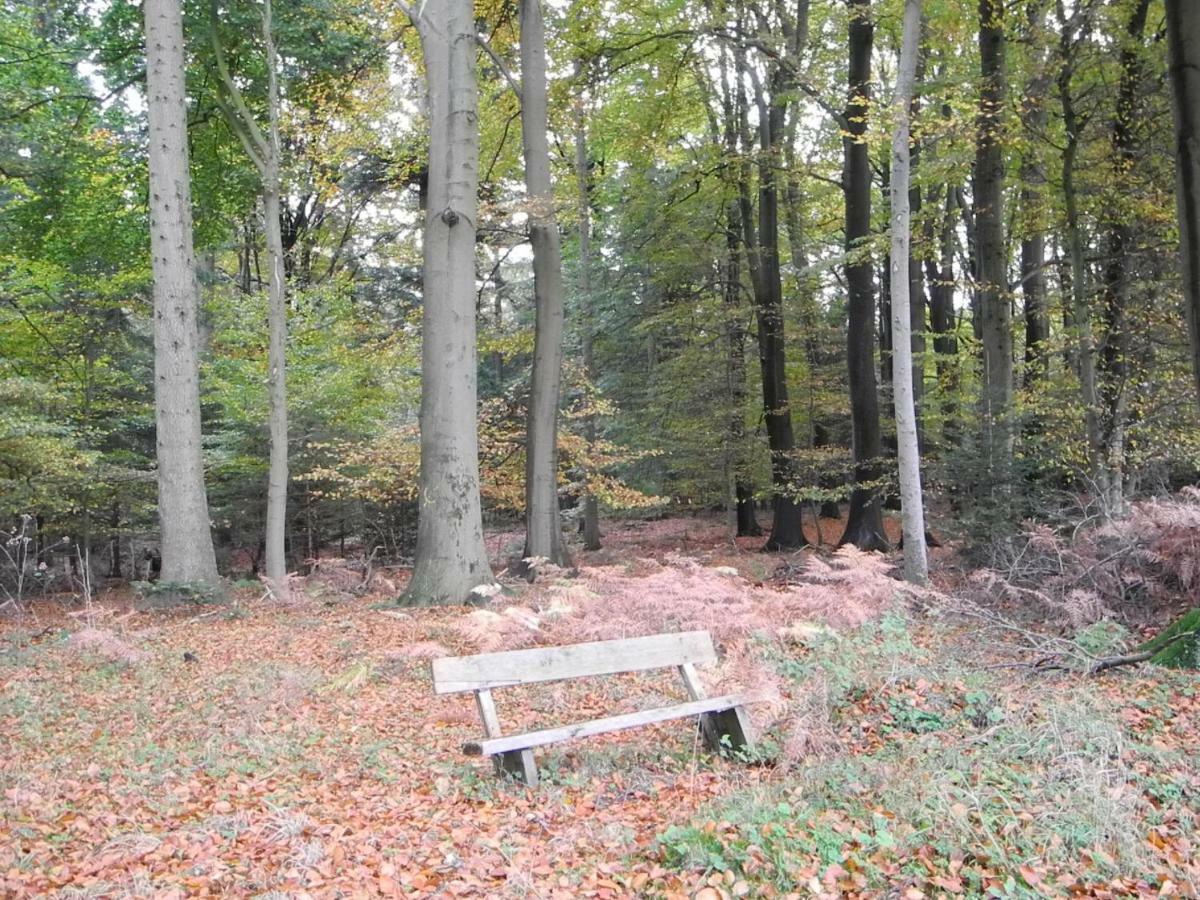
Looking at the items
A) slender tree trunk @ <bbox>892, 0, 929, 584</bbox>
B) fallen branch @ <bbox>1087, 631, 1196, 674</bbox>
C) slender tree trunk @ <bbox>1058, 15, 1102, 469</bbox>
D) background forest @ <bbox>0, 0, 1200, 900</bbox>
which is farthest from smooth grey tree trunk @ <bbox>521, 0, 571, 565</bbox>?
fallen branch @ <bbox>1087, 631, 1196, 674</bbox>

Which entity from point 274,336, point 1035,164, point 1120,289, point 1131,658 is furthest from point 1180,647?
point 274,336

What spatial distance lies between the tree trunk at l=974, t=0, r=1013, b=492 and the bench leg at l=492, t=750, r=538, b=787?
8137 millimetres

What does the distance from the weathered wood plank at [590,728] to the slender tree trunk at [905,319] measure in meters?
5.41

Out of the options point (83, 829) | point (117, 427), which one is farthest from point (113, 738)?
point (117, 427)

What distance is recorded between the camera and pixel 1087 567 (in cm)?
824

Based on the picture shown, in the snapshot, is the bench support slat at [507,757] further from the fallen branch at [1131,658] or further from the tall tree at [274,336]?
the tall tree at [274,336]

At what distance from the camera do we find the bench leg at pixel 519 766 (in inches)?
182

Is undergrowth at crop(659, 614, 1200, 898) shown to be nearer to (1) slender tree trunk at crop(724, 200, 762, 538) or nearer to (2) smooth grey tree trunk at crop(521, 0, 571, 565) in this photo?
(2) smooth grey tree trunk at crop(521, 0, 571, 565)

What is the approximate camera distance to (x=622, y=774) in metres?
4.84

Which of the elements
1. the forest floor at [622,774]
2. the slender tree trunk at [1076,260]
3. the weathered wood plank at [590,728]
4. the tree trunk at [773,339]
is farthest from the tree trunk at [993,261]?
the weathered wood plank at [590,728]

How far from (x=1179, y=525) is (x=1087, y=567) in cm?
93

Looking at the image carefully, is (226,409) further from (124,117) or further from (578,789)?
(578,789)

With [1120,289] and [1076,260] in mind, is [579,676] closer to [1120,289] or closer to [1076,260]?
[1076,260]

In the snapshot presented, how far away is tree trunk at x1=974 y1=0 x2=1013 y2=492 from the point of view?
10.6 metres
